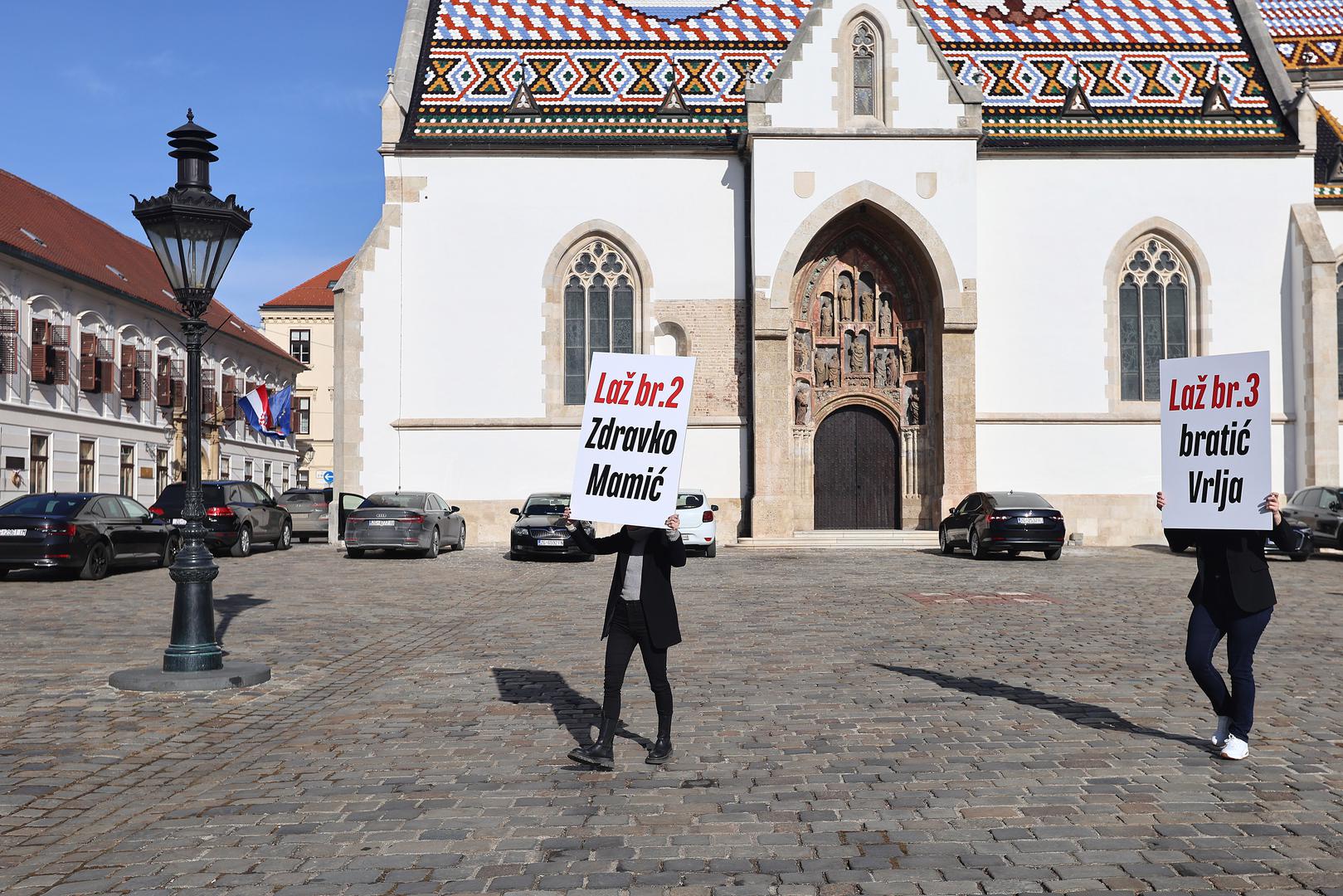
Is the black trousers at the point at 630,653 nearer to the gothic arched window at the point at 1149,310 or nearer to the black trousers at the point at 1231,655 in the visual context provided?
the black trousers at the point at 1231,655

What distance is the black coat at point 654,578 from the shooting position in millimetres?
6895

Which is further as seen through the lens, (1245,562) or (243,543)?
(243,543)

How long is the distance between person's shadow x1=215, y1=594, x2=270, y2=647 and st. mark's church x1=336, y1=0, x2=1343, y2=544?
1456 centimetres

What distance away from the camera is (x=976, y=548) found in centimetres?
2528

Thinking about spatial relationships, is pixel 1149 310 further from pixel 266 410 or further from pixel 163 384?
pixel 163 384

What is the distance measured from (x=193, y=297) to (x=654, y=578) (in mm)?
5770

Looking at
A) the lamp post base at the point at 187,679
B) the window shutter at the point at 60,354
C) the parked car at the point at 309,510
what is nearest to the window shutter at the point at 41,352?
the window shutter at the point at 60,354

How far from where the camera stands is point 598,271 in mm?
31891

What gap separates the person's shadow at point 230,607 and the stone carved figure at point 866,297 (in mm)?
19814

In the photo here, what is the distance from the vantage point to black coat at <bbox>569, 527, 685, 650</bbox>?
6895 mm

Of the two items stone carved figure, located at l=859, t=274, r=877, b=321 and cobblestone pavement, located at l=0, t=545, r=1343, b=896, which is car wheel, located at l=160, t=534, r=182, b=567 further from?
stone carved figure, located at l=859, t=274, r=877, b=321

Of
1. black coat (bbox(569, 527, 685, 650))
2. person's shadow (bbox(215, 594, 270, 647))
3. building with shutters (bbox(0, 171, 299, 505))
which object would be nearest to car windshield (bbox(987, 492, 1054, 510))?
person's shadow (bbox(215, 594, 270, 647))

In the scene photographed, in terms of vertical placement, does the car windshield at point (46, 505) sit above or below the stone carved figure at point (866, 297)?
below

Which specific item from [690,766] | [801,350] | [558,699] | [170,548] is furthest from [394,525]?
[690,766]
